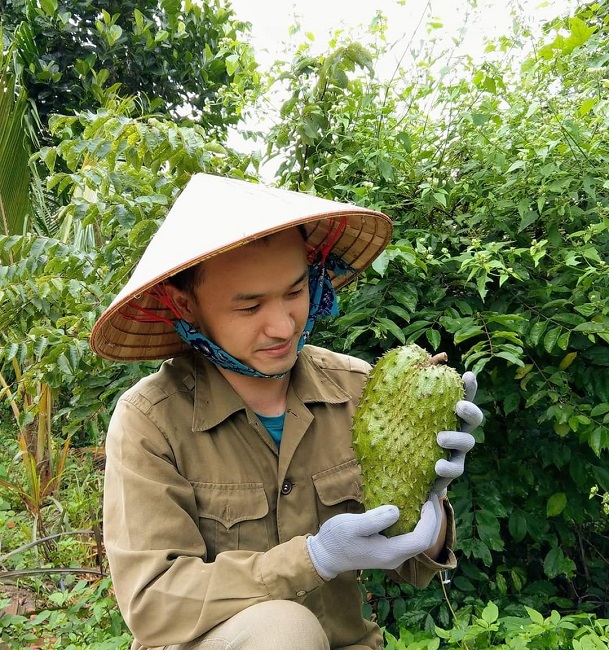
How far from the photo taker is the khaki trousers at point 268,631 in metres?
1.41

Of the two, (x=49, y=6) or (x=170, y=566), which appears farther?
(x=49, y=6)

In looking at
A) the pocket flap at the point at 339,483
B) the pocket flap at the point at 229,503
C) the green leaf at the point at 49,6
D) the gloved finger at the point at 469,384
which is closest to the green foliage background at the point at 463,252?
the gloved finger at the point at 469,384

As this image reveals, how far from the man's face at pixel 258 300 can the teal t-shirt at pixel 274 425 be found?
0.23 metres

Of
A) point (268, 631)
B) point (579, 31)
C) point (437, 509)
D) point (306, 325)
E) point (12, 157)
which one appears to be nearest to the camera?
point (268, 631)

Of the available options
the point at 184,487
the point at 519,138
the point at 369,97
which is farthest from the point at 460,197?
the point at 184,487

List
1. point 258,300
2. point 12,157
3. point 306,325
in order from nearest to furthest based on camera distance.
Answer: point 258,300, point 306,325, point 12,157

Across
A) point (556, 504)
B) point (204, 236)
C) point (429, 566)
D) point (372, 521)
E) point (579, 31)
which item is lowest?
point (556, 504)

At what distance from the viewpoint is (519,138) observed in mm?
2395

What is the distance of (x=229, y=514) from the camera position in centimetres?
174

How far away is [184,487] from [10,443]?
4606 mm

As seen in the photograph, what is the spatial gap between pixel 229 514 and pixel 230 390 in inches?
14.0

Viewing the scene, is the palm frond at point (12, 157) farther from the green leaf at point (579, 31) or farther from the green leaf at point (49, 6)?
the green leaf at point (579, 31)

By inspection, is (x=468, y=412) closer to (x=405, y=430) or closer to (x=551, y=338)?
(x=405, y=430)

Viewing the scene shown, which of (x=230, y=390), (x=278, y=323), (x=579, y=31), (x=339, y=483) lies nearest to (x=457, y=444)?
(x=339, y=483)
